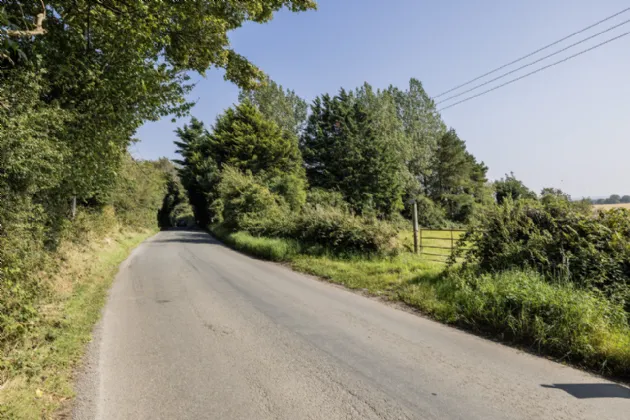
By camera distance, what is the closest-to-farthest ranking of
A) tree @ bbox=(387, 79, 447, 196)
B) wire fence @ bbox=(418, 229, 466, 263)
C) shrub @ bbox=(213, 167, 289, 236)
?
wire fence @ bbox=(418, 229, 466, 263), shrub @ bbox=(213, 167, 289, 236), tree @ bbox=(387, 79, 447, 196)

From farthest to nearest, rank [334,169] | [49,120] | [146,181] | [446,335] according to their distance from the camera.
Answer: [334,169], [146,181], [49,120], [446,335]

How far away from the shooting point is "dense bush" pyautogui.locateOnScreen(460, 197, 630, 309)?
5.62 metres

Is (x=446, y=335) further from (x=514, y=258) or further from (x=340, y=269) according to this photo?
(x=340, y=269)

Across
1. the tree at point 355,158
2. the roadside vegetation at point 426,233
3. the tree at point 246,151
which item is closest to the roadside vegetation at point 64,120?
the roadside vegetation at point 426,233

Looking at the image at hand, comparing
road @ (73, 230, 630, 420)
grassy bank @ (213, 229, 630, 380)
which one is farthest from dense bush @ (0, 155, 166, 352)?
grassy bank @ (213, 229, 630, 380)

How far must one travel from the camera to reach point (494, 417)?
3.15m

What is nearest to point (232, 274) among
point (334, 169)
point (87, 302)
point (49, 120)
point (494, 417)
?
point (87, 302)

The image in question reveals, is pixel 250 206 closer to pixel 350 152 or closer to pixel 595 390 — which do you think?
pixel 350 152

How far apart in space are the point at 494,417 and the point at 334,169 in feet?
116

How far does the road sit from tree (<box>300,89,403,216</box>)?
1170 inches

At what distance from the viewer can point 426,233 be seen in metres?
30.5

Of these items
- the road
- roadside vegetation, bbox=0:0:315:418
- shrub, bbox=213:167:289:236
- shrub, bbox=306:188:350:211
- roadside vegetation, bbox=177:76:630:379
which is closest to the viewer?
the road

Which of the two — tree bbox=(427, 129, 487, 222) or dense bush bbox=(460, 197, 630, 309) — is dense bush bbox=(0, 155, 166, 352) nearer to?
dense bush bbox=(460, 197, 630, 309)

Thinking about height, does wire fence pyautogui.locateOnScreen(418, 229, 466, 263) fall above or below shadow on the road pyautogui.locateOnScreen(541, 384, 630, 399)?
above
